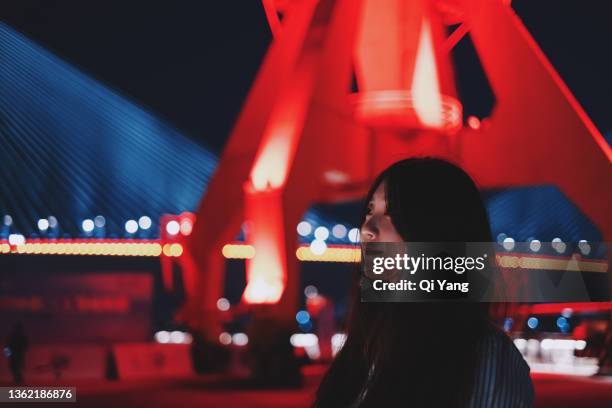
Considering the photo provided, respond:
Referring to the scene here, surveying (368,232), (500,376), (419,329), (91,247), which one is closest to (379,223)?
(368,232)

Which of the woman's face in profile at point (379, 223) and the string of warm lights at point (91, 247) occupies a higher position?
the string of warm lights at point (91, 247)

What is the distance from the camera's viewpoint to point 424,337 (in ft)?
5.24

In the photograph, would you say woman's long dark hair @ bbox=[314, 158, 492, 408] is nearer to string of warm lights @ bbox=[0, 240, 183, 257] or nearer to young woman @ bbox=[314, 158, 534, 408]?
young woman @ bbox=[314, 158, 534, 408]

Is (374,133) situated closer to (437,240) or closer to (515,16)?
(515,16)

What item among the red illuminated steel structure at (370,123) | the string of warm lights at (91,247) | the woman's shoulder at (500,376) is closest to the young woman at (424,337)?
the woman's shoulder at (500,376)

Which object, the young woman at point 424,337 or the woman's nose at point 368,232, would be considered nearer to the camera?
the young woman at point 424,337

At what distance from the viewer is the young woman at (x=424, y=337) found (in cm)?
155

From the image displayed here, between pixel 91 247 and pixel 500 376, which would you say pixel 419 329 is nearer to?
pixel 500 376

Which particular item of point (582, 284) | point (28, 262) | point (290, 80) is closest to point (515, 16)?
point (290, 80)

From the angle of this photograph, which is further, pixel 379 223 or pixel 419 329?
pixel 379 223

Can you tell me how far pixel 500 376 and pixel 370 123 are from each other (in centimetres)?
1585

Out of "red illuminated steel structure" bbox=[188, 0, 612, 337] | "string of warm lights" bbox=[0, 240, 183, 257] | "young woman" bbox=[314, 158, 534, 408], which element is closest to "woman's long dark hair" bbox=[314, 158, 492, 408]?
"young woman" bbox=[314, 158, 534, 408]

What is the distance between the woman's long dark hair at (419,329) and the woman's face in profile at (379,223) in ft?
0.04

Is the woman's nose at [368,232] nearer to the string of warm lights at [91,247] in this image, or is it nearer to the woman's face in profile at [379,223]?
the woman's face in profile at [379,223]
